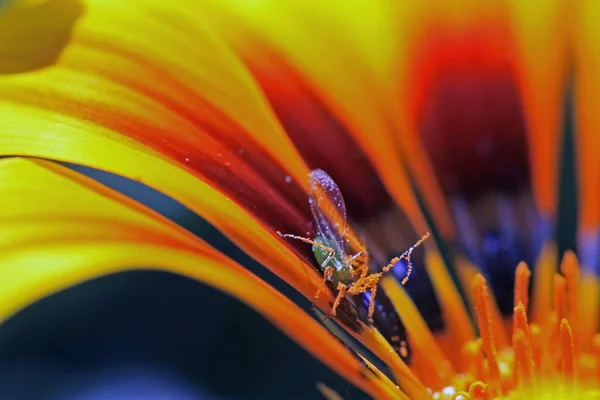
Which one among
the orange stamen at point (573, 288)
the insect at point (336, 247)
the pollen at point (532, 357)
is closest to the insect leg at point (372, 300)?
the insect at point (336, 247)

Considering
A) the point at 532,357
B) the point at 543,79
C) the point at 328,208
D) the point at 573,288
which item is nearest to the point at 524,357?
the point at 532,357

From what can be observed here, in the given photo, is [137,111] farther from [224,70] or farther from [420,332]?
[420,332]

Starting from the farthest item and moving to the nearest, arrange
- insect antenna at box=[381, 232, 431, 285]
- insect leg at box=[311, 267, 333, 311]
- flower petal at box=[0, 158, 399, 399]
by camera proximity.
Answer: insect antenna at box=[381, 232, 431, 285]
insect leg at box=[311, 267, 333, 311]
flower petal at box=[0, 158, 399, 399]

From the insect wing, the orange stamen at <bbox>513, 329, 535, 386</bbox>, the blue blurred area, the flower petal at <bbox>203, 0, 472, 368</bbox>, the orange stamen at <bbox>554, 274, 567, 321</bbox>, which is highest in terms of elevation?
the flower petal at <bbox>203, 0, 472, 368</bbox>

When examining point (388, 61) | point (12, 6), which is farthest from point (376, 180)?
point (12, 6)

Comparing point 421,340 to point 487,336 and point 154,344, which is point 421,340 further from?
point 154,344

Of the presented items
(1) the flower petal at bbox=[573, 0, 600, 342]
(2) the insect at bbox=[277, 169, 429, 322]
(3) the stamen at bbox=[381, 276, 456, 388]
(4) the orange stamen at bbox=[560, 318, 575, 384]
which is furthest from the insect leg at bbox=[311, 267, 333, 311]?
(1) the flower petal at bbox=[573, 0, 600, 342]

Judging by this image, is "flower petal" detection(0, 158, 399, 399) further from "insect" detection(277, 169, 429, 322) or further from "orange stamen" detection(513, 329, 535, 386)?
"orange stamen" detection(513, 329, 535, 386)
